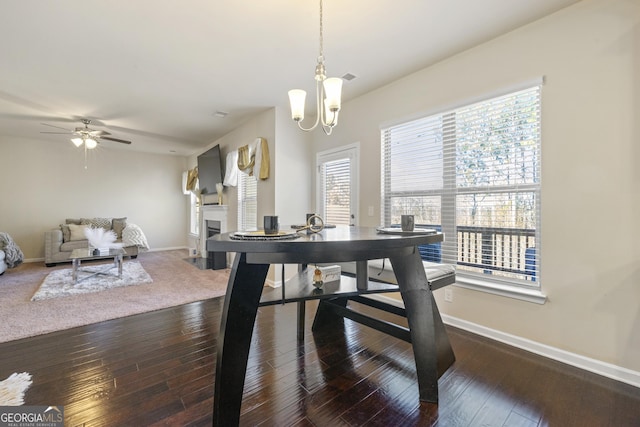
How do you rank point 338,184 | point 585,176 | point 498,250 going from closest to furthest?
point 585,176
point 498,250
point 338,184

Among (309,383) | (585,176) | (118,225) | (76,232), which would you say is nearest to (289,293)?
(309,383)

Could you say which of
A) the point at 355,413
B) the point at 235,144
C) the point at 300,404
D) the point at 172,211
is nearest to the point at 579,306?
the point at 355,413

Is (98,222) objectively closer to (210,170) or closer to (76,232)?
(76,232)

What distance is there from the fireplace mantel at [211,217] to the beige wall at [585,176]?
4.35 metres

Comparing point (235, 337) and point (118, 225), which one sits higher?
point (118, 225)

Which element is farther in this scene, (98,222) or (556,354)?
(98,222)

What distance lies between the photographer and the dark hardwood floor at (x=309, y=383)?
1.40 meters

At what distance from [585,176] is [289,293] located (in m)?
2.19

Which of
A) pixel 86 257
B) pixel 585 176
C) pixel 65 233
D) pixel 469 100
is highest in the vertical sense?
pixel 469 100

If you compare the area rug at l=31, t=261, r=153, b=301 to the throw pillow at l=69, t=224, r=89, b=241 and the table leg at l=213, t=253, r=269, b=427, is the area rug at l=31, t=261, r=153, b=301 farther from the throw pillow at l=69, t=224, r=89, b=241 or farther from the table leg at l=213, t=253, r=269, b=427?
the table leg at l=213, t=253, r=269, b=427

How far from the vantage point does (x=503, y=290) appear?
220 centimetres

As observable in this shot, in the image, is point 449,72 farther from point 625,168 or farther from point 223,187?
point 223,187

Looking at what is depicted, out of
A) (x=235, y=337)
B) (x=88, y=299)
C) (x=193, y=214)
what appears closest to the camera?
(x=235, y=337)

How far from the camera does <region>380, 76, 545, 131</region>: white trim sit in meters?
2.09
